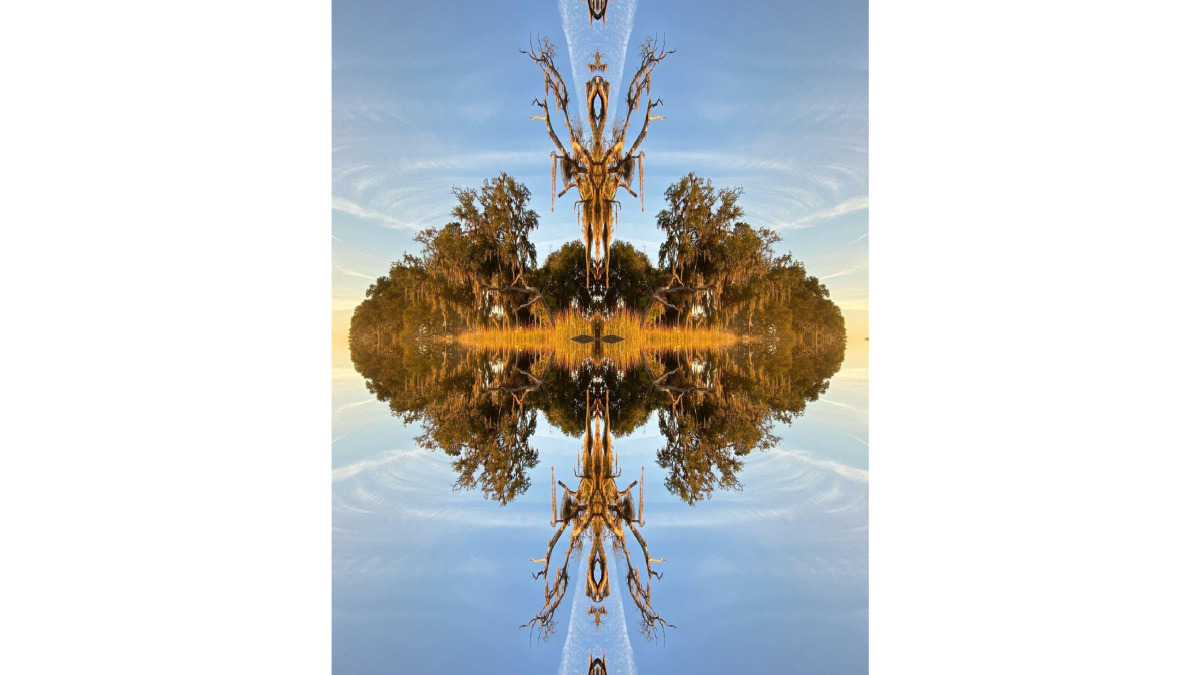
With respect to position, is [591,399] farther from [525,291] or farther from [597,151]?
[597,151]

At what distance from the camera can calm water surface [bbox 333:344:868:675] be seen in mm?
3615

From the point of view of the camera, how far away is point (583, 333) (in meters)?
3.90

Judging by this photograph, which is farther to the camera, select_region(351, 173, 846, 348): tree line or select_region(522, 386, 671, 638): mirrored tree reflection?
select_region(351, 173, 846, 348): tree line

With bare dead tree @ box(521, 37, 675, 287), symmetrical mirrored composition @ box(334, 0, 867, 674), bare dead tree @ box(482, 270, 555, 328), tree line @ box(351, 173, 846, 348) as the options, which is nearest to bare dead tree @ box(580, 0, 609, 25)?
symmetrical mirrored composition @ box(334, 0, 867, 674)

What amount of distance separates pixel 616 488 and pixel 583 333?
796 millimetres

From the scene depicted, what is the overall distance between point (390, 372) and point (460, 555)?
102cm

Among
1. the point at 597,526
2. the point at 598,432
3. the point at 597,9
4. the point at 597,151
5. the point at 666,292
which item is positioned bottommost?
the point at 597,526

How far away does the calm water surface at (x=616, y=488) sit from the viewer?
3.62 metres

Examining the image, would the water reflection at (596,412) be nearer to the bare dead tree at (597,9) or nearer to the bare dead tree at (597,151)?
the bare dead tree at (597,151)

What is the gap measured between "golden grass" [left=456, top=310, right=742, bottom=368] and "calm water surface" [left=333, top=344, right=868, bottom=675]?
6 centimetres

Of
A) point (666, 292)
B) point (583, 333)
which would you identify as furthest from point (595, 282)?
point (666, 292)

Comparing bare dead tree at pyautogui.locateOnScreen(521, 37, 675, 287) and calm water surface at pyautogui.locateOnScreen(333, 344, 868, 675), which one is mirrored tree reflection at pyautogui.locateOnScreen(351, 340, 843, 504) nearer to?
calm water surface at pyautogui.locateOnScreen(333, 344, 868, 675)

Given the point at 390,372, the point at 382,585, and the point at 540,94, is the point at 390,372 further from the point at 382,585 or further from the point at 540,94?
the point at 540,94

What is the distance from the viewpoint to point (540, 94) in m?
3.93
